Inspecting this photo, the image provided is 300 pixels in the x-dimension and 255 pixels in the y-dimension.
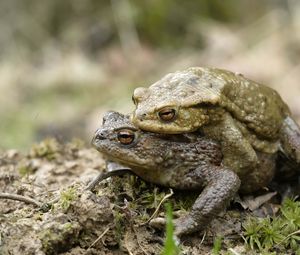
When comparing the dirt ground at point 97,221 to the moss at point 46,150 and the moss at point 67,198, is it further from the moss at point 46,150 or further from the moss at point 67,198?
the moss at point 46,150

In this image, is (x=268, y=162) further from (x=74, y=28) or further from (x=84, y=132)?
(x=74, y=28)

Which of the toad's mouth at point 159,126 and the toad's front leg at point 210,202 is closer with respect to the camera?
the toad's front leg at point 210,202

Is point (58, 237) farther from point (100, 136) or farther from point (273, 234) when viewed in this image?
point (273, 234)

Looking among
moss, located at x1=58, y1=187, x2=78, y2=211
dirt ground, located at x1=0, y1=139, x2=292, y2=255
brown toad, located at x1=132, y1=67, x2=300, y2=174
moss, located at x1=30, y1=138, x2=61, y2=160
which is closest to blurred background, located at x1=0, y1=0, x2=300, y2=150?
moss, located at x1=30, y1=138, x2=61, y2=160

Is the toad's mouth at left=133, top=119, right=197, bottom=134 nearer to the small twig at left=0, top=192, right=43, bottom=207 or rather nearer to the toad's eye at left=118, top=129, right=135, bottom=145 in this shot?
the toad's eye at left=118, top=129, right=135, bottom=145

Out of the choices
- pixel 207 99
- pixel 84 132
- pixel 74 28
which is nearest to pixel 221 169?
pixel 207 99

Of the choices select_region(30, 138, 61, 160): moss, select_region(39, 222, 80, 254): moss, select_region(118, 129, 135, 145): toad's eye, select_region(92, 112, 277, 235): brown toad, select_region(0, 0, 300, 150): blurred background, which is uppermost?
select_region(0, 0, 300, 150): blurred background

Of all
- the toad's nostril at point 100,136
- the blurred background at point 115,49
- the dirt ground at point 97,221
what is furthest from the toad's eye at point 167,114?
the blurred background at point 115,49
